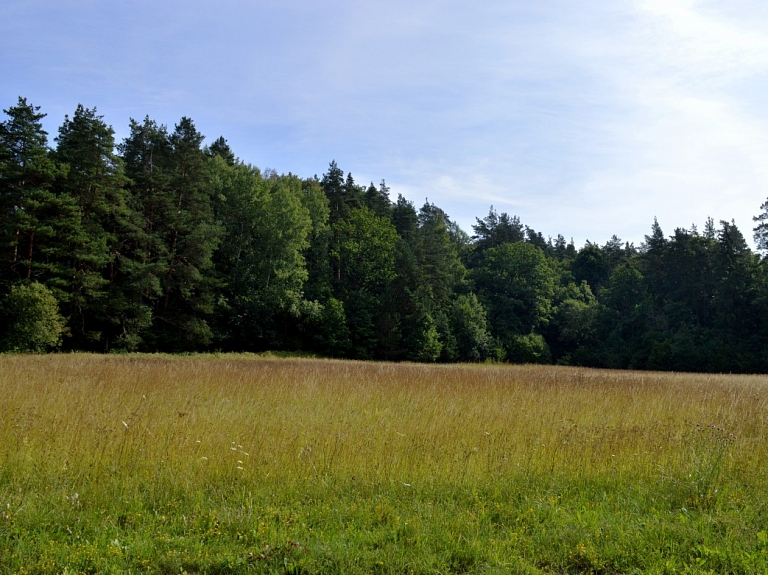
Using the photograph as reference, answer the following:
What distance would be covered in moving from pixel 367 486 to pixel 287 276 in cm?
3934

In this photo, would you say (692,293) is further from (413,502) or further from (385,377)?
(413,502)

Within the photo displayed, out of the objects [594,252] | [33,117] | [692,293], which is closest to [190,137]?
[33,117]

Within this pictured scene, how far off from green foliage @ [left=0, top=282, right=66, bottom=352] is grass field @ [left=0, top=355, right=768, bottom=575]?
816 inches

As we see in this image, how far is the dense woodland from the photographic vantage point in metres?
30.6

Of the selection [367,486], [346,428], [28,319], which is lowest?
[367,486]

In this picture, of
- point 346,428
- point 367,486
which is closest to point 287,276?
point 346,428

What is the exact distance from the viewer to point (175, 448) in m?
5.84

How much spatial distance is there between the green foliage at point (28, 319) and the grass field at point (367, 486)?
20.7 metres

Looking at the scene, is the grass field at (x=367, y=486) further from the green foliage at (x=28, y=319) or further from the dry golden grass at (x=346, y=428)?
the green foliage at (x=28, y=319)

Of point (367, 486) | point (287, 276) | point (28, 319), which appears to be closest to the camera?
point (367, 486)

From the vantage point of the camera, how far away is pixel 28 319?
25.9 m

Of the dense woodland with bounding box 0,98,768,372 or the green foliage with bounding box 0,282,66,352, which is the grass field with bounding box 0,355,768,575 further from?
the dense woodland with bounding box 0,98,768,372

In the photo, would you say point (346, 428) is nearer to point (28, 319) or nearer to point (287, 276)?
point (28, 319)

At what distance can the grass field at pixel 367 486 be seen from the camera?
12.5 ft
